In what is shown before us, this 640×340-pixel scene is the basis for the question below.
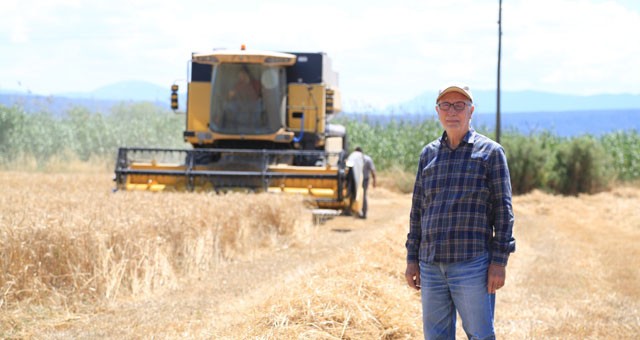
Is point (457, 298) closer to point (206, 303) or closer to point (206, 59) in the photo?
point (206, 303)

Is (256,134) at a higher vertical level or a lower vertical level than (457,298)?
higher

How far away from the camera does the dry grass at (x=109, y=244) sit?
7.97 meters

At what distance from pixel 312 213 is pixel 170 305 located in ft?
22.9

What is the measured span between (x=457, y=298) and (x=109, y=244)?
504 centimetres

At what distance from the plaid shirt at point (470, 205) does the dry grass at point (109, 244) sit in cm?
450

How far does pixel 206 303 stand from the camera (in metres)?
8.50

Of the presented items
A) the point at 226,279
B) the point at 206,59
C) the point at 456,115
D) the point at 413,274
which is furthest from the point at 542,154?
the point at 456,115

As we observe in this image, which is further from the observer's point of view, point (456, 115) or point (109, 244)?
point (109, 244)

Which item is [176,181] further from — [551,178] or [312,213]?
[551,178]

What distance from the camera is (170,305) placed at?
27.5ft

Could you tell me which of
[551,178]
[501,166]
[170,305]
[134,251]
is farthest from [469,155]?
[551,178]

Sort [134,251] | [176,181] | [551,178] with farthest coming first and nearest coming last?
[551,178], [176,181], [134,251]

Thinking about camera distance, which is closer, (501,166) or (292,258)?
(501,166)

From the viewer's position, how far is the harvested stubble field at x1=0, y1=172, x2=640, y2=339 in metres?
6.62
